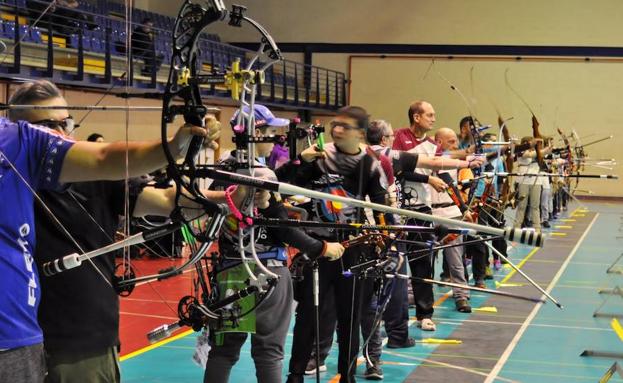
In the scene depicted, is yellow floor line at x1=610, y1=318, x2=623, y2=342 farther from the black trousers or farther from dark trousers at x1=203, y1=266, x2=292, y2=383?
dark trousers at x1=203, y1=266, x2=292, y2=383

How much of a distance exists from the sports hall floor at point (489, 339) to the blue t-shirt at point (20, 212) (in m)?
1.75

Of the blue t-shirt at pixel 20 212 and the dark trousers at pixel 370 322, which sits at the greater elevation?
the blue t-shirt at pixel 20 212

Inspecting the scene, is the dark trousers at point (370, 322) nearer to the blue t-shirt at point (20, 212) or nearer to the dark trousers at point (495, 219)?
the dark trousers at point (495, 219)

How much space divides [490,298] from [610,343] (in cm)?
183

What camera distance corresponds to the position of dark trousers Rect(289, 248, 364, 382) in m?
4.12

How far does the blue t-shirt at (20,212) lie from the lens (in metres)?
1.75

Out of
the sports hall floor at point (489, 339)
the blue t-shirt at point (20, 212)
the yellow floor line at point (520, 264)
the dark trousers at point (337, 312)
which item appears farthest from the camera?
the yellow floor line at point (520, 264)

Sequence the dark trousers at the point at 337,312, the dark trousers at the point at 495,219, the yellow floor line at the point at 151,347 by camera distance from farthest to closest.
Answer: the dark trousers at the point at 495,219 → the yellow floor line at the point at 151,347 → the dark trousers at the point at 337,312

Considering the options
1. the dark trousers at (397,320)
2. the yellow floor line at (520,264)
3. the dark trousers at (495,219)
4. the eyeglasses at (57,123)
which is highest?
the eyeglasses at (57,123)

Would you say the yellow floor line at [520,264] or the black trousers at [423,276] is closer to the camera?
the black trousers at [423,276]

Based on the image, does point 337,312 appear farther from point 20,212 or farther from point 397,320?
point 20,212

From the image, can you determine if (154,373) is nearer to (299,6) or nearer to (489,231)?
(489,231)

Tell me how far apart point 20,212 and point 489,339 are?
4716 mm

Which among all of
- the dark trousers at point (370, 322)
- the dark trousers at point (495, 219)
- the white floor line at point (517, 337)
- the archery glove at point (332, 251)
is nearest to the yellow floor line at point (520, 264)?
the dark trousers at point (495, 219)
